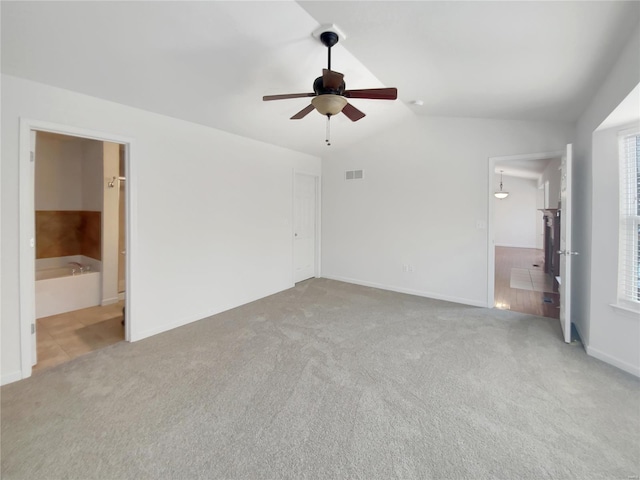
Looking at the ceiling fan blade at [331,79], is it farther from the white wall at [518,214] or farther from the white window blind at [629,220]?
the white wall at [518,214]

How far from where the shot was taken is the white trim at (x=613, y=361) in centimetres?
243

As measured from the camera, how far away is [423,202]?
4.68 metres

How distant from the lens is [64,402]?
2.08 m

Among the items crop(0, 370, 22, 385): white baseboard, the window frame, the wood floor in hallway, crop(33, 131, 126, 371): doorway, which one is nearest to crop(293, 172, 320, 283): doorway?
crop(33, 131, 126, 371): doorway

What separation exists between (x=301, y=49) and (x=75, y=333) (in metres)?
3.84

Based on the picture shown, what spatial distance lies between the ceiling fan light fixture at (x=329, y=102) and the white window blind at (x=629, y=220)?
2485 mm

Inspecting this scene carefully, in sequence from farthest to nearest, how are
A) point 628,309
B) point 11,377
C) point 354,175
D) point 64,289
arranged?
point 354,175 < point 64,289 < point 628,309 < point 11,377

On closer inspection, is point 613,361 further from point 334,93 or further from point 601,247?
point 334,93

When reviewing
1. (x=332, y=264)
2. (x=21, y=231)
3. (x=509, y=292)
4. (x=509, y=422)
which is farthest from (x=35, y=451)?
(x=509, y=292)

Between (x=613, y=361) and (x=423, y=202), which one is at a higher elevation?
(x=423, y=202)

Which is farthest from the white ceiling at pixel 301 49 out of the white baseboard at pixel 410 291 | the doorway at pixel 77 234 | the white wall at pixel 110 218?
the white baseboard at pixel 410 291

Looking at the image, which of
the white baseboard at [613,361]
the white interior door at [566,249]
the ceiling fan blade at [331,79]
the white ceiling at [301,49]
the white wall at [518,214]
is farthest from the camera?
the white wall at [518,214]

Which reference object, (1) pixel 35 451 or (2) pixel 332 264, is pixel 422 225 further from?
(1) pixel 35 451

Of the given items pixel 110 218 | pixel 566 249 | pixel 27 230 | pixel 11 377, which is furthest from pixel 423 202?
pixel 11 377
